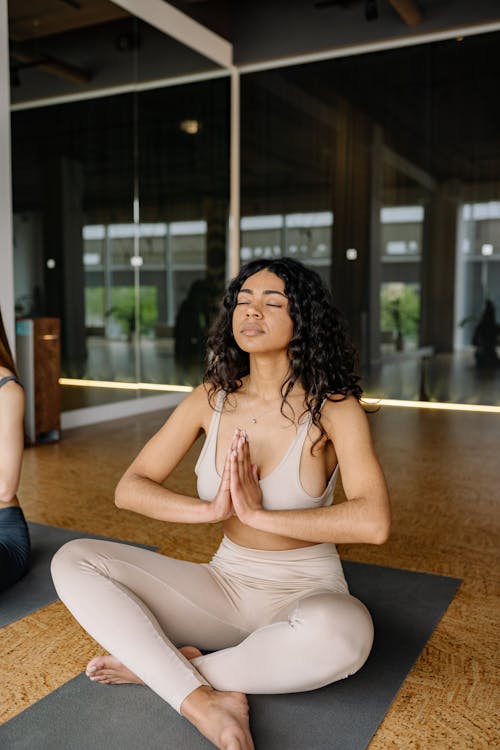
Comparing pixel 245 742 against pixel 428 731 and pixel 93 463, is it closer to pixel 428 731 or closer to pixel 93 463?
pixel 428 731

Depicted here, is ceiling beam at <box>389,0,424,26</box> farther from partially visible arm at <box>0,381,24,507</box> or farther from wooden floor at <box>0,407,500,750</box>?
partially visible arm at <box>0,381,24,507</box>

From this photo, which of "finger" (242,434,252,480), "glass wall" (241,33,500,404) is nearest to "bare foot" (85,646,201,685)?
"finger" (242,434,252,480)

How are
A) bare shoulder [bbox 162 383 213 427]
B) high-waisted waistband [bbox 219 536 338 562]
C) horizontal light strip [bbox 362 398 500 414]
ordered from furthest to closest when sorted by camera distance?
horizontal light strip [bbox 362 398 500 414] < bare shoulder [bbox 162 383 213 427] < high-waisted waistband [bbox 219 536 338 562]

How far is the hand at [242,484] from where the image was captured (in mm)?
1490

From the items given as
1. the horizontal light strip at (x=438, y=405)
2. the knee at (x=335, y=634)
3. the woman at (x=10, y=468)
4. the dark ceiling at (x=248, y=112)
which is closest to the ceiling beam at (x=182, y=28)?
the dark ceiling at (x=248, y=112)

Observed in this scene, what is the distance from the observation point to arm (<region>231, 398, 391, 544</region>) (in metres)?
1.50

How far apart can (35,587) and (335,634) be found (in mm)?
1186

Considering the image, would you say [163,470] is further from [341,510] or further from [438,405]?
[438,405]

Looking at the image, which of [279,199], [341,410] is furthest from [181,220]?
[341,410]

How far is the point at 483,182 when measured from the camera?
614 cm

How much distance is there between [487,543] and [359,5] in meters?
5.27

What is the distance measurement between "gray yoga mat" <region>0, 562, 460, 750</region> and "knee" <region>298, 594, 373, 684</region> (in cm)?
12

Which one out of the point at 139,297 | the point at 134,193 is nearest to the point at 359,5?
the point at 134,193

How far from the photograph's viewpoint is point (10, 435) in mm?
2109
